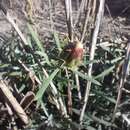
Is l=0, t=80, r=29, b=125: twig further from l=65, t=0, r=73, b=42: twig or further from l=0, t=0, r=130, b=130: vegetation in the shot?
l=65, t=0, r=73, b=42: twig

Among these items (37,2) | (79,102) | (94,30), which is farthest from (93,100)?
(37,2)

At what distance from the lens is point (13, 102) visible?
2.97ft

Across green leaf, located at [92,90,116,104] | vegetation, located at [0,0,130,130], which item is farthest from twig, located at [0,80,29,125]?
green leaf, located at [92,90,116,104]

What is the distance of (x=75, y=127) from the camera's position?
0.88 meters

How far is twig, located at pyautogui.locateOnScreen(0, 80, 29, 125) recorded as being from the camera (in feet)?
2.95

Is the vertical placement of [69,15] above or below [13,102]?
above

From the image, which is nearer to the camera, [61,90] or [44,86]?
[44,86]

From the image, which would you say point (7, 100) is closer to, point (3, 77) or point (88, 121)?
point (3, 77)

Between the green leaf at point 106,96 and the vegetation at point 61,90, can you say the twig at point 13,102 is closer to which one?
the vegetation at point 61,90

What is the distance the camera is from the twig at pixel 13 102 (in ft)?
2.95

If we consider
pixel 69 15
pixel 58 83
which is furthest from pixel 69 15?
pixel 58 83

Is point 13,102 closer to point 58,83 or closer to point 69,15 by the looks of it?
point 58,83

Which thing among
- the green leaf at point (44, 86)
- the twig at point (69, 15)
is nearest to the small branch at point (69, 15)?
the twig at point (69, 15)

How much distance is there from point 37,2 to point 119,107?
8.04 ft
